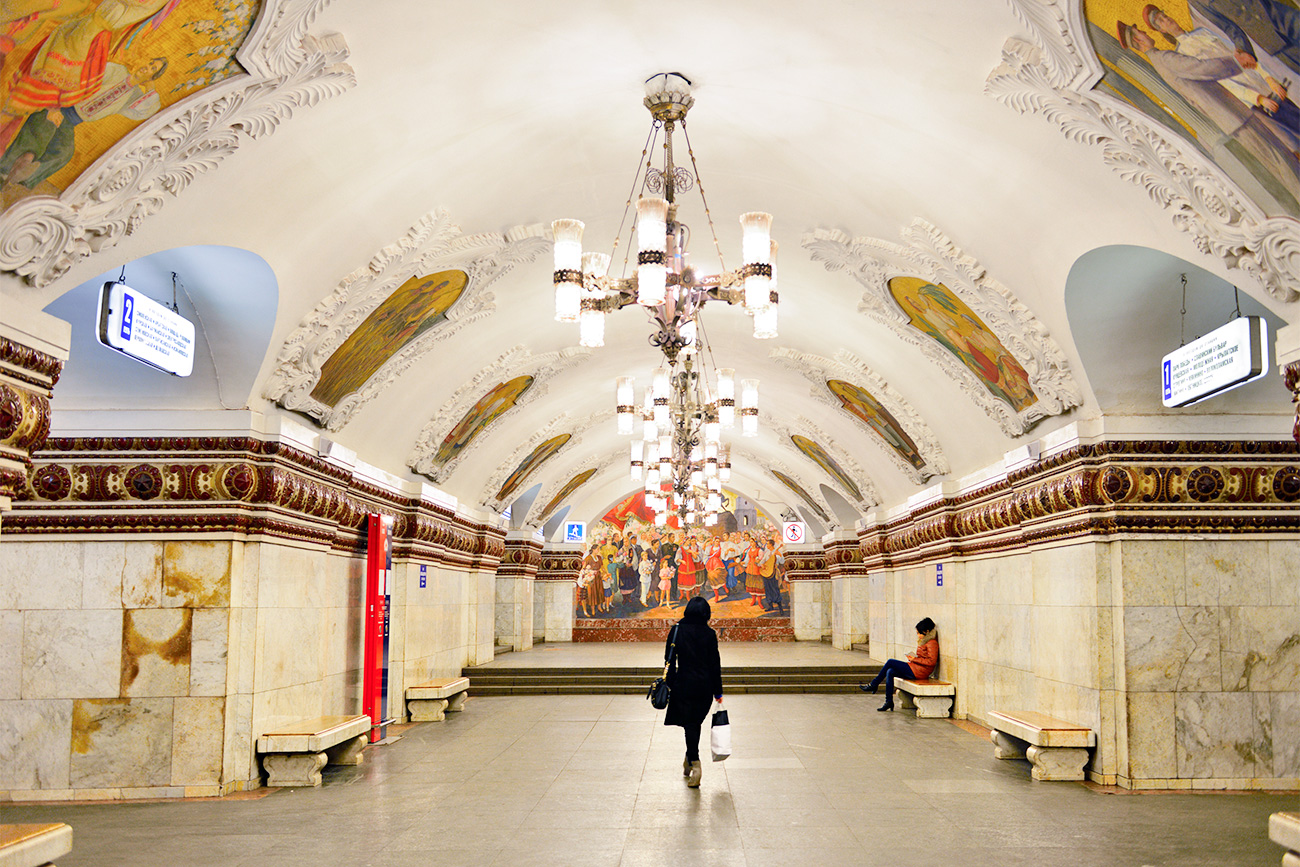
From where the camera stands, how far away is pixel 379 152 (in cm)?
656

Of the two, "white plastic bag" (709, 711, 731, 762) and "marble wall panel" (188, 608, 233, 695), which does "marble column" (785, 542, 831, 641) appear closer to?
"white plastic bag" (709, 711, 731, 762)

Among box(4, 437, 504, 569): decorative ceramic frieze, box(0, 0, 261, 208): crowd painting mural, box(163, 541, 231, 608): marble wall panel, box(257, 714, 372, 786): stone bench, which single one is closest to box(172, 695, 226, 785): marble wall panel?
box(257, 714, 372, 786): stone bench

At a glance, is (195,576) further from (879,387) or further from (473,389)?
(879,387)

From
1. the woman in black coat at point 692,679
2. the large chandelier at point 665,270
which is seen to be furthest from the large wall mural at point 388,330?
the woman in black coat at point 692,679

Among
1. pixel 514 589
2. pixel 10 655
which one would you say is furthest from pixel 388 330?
pixel 514 589

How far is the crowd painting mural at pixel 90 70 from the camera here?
4.14 m

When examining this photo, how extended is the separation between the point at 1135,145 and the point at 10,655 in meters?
7.81

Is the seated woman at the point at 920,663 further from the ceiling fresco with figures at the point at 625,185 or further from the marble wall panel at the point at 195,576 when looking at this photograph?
the marble wall panel at the point at 195,576

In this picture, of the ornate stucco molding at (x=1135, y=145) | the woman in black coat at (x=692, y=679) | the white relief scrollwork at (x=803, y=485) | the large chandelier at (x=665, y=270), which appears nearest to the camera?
the ornate stucco molding at (x=1135, y=145)

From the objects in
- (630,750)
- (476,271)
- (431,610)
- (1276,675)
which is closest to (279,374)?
(476,271)

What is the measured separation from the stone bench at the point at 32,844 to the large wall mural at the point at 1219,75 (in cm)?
Result: 571

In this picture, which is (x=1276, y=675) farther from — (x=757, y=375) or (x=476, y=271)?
(x=757, y=375)

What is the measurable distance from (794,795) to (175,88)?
581 cm

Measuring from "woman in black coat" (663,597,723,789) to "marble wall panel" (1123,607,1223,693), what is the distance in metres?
3.00
